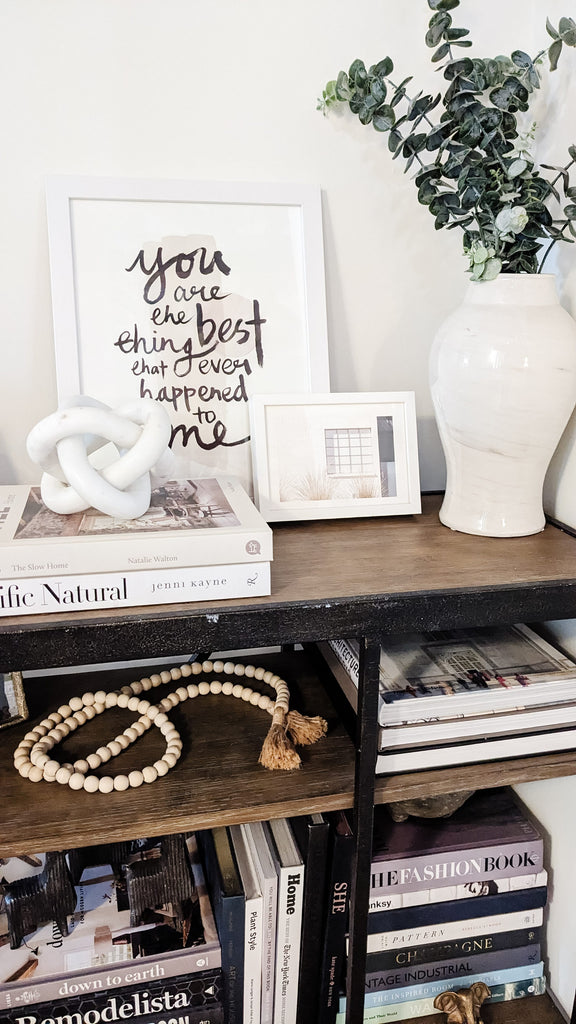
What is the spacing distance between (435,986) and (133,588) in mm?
839

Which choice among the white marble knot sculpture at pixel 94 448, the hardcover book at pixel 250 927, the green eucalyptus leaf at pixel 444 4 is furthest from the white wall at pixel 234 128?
the hardcover book at pixel 250 927

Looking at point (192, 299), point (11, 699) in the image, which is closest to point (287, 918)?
point (11, 699)

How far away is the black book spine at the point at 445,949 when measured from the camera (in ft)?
3.54

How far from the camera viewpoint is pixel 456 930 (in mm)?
1097

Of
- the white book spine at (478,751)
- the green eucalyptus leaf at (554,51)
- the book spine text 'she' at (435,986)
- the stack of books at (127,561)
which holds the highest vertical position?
the green eucalyptus leaf at (554,51)

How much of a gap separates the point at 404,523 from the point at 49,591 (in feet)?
1.67

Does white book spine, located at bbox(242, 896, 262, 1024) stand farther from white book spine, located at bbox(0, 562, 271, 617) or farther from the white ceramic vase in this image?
the white ceramic vase

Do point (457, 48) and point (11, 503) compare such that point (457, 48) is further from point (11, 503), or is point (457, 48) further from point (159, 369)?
point (11, 503)

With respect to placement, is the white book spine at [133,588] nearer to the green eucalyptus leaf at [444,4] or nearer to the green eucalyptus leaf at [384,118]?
the green eucalyptus leaf at [384,118]

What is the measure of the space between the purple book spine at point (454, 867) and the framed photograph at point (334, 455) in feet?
1.65

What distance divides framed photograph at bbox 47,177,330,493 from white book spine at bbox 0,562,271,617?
1.13 ft

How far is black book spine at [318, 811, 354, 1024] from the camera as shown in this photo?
36.8 inches

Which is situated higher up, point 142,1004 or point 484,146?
point 484,146

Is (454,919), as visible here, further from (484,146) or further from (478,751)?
(484,146)
